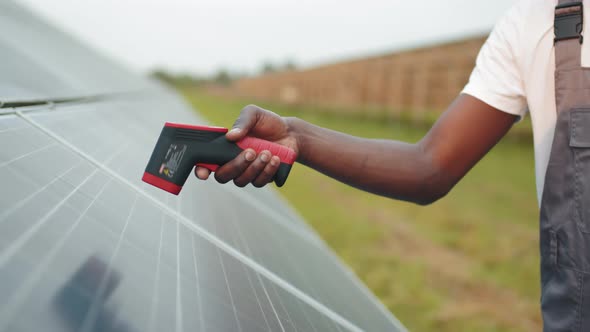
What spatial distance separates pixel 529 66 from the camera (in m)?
1.48

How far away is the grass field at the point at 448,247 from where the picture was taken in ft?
13.5

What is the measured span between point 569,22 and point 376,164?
2.17ft

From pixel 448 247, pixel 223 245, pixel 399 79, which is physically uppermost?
pixel 399 79

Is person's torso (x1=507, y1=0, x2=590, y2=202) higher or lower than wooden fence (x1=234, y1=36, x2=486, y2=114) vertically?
lower

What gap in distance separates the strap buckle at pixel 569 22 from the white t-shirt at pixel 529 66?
0.02 m

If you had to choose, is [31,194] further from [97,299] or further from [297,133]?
[297,133]

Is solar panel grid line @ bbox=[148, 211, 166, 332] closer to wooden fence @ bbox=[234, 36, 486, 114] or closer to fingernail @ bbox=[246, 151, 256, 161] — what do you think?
fingernail @ bbox=[246, 151, 256, 161]

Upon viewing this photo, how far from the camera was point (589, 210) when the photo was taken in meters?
1.31

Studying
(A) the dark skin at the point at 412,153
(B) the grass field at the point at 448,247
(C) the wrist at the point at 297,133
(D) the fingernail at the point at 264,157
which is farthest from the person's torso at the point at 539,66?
(B) the grass field at the point at 448,247

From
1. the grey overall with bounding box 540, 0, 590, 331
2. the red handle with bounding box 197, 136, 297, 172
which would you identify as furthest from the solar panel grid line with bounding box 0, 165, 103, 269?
the grey overall with bounding box 540, 0, 590, 331

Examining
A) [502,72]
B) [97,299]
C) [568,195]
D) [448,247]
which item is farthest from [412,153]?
[448,247]

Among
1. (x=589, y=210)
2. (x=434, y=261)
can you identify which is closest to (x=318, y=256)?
(x=589, y=210)

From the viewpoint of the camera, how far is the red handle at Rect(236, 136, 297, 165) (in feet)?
4.48

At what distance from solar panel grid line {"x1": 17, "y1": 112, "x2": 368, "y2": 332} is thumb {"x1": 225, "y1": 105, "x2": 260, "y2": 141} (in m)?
0.24
